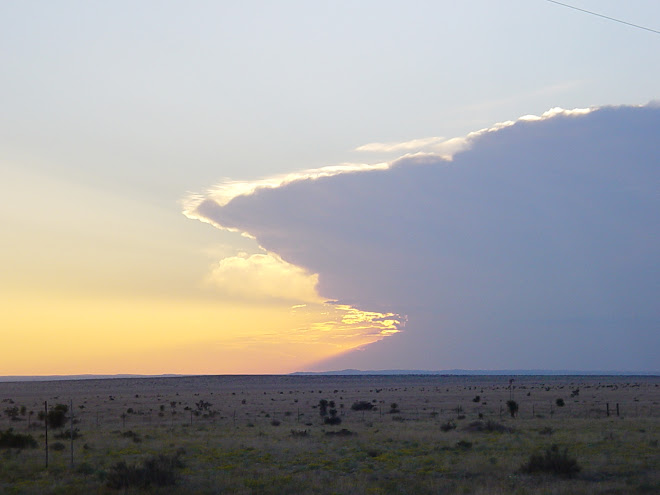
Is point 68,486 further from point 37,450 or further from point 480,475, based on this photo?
point 480,475

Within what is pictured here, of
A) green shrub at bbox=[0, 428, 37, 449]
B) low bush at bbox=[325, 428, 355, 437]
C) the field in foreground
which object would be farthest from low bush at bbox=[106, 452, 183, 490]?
low bush at bbox=[325, 428, 355, 437]

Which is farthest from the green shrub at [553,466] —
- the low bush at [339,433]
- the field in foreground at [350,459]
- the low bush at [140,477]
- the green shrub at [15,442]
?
the green shrub at [15,442]

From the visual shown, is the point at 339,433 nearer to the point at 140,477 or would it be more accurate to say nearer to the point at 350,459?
the point at 350,459

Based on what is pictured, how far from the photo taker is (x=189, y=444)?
33156mm

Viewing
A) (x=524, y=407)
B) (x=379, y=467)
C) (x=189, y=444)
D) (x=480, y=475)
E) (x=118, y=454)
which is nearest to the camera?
(x=480, y=475)

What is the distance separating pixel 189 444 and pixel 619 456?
61.5 ft

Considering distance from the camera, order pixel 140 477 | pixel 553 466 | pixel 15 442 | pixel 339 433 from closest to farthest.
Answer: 1. pixel 140 477
2. pixel 553 466
3. pixel 15 442
4. pixel 339 433

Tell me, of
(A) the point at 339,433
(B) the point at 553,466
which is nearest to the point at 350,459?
(B) the point at 553,466

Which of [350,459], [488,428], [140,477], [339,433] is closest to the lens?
[140,477]

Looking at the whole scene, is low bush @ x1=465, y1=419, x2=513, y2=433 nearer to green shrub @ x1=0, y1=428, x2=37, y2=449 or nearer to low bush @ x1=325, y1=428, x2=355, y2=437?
low bush @ x1=325, y1=428, x2=355, y2=437

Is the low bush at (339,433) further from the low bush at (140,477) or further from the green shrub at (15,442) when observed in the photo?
the low bush at (140,477)

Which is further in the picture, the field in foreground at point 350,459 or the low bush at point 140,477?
the field in foreground at point 350,459

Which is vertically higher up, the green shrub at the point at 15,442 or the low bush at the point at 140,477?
the low bush at the point at 140,477

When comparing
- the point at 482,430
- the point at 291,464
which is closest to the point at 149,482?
the point at 291,464
